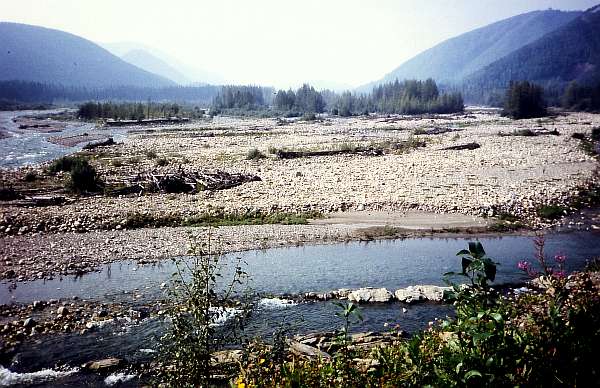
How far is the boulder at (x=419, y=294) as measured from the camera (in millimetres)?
15586

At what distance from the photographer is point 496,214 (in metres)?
26.1

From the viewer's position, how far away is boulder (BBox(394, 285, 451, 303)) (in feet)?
51.1

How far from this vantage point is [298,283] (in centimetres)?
1773

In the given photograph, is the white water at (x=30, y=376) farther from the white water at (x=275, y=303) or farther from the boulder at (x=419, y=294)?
the boulder at (x=419, y=294)

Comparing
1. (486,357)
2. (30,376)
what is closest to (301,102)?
(30,376)

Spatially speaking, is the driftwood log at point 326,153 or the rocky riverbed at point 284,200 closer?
the rocky riverbed at point 284,200

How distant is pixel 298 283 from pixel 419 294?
492 cm

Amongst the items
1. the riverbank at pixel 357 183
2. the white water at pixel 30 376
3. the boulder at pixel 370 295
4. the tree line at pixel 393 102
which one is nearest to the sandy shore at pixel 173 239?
the riverbank at pixel 357 183

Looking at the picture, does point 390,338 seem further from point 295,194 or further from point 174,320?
point 295,194

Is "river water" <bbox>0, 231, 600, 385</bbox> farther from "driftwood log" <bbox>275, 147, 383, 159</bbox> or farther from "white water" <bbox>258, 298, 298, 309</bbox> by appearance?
"driftwood log" <bbox>275, 147, 383, 159</bbox>

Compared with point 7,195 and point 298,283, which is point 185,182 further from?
point 298,283

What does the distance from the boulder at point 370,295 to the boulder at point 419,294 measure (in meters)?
0.42

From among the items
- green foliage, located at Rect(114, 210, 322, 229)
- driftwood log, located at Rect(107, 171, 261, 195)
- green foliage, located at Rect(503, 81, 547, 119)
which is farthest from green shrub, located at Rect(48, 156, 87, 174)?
green foliage, located at Rect(503, 81, 547, 119)

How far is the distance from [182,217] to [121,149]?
132 ft
